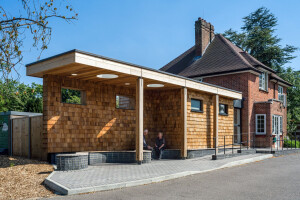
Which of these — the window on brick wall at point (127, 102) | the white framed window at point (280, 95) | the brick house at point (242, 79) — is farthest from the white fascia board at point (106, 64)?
the white framed window at point (280, 95)

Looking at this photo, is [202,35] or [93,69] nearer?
[93,69]

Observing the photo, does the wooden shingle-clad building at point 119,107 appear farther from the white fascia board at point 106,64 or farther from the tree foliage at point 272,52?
the tree foliage at point 272,52

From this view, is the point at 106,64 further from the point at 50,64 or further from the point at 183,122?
the point at 183,122

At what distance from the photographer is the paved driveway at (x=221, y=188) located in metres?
6.65

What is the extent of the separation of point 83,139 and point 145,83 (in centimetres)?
359

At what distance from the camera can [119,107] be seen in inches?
539

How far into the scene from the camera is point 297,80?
124ft

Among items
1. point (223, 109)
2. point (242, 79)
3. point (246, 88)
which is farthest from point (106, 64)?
point (242, 79)

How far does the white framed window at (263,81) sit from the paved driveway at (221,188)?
49.2 feet

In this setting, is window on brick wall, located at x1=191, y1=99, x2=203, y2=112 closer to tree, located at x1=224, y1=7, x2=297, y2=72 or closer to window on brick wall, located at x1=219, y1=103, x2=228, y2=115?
window on brick wall, located at x1=219, y1=103, x2=228, y2=115

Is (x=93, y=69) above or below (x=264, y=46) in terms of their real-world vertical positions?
below

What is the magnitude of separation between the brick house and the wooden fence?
11.2 metres

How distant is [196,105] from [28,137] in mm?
8173

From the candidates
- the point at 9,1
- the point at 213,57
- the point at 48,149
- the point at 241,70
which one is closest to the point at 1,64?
the point at 9,1
